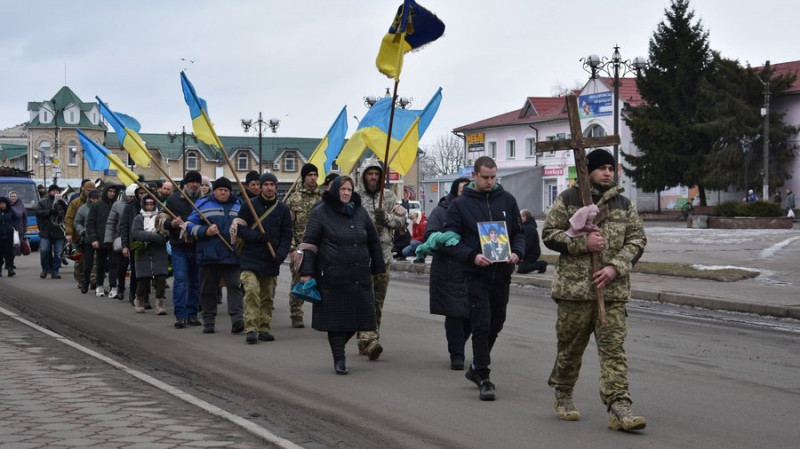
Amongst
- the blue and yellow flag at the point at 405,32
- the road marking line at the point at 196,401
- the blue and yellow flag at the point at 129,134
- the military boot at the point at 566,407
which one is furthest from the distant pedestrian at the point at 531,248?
the military boot at the point at 566,407

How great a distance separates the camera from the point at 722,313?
601 inches

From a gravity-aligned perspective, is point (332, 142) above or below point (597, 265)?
above

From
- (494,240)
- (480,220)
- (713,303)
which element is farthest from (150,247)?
(713,303)

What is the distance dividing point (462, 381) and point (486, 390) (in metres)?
0.91

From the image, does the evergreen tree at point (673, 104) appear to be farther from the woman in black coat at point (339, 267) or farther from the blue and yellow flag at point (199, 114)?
the woman in black coat at point (339, 267)

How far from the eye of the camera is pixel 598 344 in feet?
21.8

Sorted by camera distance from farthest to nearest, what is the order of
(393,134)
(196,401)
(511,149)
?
(511,149), (393,134), (196,401)

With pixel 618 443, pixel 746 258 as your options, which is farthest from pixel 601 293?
pixel 746 258

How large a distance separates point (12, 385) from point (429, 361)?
3635mm

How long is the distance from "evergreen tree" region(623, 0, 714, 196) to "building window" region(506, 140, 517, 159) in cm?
1668

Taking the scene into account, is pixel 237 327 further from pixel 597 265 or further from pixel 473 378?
pixel 597 265

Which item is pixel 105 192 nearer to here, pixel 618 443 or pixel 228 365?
pixel 228 365

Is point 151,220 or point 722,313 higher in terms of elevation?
point 151,220

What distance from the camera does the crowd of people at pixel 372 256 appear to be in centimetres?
663
